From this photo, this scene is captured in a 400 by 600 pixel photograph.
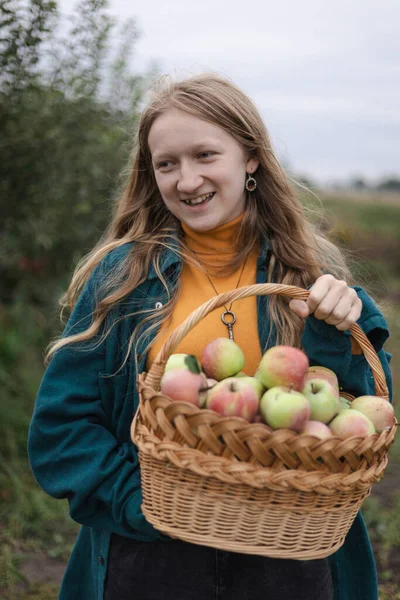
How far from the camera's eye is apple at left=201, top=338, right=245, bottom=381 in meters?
1.63

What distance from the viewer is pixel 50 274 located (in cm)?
535

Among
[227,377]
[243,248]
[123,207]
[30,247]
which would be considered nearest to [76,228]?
[30,247]

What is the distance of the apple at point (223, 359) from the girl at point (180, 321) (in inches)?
9.2

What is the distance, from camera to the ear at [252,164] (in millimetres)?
2066

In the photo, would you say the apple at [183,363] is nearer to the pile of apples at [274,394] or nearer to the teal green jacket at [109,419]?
the pile of apples at [274,394]

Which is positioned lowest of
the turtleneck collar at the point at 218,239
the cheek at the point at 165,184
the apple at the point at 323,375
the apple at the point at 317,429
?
the apple at the point at 317,429

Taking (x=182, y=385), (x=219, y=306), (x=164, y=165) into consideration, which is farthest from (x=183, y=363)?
(x=164, y=165)

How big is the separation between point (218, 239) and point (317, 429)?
76cm

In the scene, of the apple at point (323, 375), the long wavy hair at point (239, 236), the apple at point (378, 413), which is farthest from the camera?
the long wavy hair at point (239, 236)

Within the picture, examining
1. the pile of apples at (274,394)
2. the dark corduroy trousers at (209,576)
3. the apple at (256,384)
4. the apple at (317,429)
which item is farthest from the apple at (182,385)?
the dark corduroy trousers at (209,576)

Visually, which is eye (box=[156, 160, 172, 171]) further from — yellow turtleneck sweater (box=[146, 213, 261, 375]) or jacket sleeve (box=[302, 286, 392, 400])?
jacket sleeve (box=[302, 286, 392, 400])

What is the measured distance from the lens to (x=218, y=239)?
2049 millimetres

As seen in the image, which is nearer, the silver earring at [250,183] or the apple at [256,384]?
the apple at [256,384]

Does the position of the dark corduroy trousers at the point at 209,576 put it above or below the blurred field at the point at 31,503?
above
